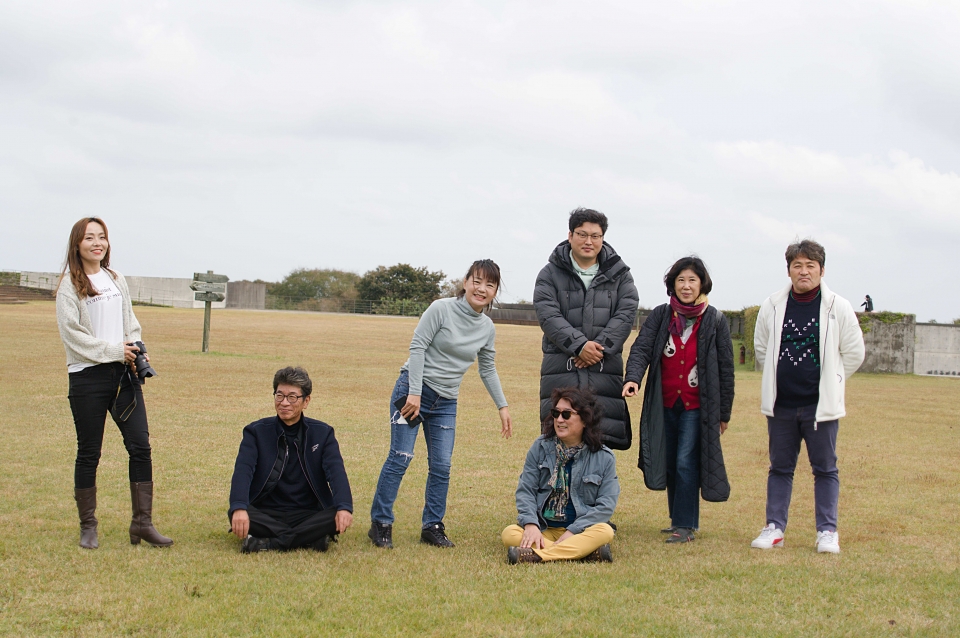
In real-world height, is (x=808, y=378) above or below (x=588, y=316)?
below

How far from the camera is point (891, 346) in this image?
24750mm

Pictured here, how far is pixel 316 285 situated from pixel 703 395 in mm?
76383

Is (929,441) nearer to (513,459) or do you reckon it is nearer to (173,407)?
(513,459)

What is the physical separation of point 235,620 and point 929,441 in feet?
33.0

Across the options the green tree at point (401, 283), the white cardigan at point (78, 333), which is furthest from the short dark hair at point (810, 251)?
the green tree at point (401, 283)

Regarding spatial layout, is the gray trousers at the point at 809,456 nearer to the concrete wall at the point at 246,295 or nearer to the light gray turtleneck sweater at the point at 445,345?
the light gray turtleneck sweater at the point at 445,345

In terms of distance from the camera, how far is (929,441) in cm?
1123

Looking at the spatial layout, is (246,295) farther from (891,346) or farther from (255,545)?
(255,545)

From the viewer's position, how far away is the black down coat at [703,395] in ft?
18.8

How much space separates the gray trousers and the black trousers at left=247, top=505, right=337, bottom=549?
2857 millimetres

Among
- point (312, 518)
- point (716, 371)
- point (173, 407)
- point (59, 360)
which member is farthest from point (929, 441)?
point (59, 360)

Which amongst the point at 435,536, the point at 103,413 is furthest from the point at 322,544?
the point at 103,413

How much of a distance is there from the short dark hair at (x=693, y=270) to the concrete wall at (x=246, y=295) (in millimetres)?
65857

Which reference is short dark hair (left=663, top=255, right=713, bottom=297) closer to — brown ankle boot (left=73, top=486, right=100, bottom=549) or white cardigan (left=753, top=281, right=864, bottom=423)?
white cardigan (left=753, top=281, right=864, bottom=423)
